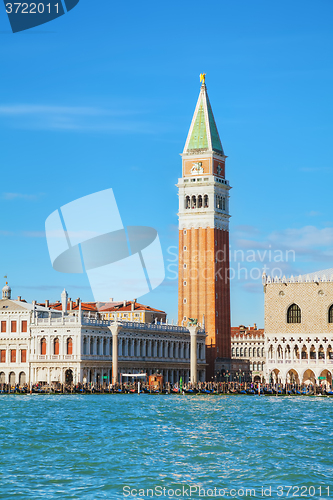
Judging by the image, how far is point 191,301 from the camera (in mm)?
113125

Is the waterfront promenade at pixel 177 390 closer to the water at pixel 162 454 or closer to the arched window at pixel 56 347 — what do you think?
the arched window at pixel 56 347

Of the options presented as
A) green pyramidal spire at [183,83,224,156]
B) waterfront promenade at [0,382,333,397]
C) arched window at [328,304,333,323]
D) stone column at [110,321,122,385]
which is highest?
green pyramidal spire at [183,83,224,156]

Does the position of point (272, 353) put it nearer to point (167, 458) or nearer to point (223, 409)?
point (223, 409)

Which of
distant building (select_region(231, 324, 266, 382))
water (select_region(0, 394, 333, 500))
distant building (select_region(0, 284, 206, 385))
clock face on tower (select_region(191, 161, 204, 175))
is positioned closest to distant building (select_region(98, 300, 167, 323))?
distant building (select_region(0, 284, 206, 385))

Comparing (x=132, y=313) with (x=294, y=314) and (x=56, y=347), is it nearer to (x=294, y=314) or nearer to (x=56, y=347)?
(x=56, y=347)

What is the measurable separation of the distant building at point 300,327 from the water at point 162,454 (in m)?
39.7

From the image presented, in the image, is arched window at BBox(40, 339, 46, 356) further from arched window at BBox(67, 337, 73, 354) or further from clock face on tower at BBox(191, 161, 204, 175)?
clock face on tower at BBox(191, 161, 204, 175)

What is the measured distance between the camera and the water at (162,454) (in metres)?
28.1

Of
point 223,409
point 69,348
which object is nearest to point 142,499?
point 223,409

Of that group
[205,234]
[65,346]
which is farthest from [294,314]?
[65,346]

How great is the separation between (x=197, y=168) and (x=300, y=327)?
2902 cm

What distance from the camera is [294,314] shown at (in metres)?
98.0

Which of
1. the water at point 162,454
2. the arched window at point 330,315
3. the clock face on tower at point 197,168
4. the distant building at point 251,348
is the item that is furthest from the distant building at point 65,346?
the distant building at point 251,348

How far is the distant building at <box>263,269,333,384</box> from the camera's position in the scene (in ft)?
316
